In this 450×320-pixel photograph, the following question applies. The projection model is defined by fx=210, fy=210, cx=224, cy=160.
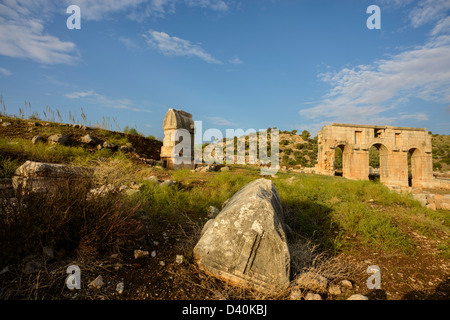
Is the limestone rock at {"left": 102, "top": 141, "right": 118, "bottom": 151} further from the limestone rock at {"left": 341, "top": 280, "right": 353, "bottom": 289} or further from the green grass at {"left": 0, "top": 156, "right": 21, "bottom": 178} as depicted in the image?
the limestone rock at {"left": 341, "top": 280, "right": 353, "bottom": 289}

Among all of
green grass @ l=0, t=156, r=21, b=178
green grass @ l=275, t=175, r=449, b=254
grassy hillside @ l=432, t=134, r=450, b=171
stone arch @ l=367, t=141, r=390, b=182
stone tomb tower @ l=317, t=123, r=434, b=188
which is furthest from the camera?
grassy hillside @ l=432, t=134, r=450, b=171

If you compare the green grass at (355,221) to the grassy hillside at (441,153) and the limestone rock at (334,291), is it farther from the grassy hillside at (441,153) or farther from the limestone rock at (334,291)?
the grassy hillside at (441,153)

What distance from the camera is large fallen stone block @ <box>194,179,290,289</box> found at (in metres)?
2.16

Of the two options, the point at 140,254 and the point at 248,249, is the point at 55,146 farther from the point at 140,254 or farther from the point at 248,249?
the point at 248,249

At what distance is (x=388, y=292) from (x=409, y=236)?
7.09 feet

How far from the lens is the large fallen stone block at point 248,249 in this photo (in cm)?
216

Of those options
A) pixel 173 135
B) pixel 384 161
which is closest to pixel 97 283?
pixel 173 135

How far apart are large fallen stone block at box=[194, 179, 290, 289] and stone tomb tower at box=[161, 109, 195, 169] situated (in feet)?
22.6

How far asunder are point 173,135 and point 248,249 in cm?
732

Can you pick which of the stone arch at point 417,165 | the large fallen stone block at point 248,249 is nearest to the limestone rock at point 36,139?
the large fallen stone block at point 248,249

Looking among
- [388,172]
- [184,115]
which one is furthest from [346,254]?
[388,172]

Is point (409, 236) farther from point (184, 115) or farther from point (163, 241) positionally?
point (184, 115)

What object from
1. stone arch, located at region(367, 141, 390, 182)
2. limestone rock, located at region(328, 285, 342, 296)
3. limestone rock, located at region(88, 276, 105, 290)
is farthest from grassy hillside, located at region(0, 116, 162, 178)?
stone arch, located at region(367, 141, 390, 182)
